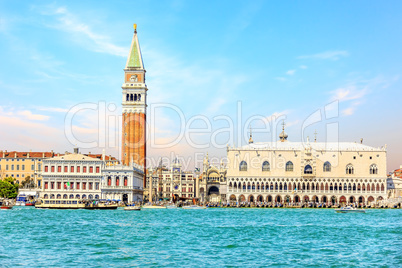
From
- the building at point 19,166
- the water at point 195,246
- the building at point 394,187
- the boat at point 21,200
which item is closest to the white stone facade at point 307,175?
the building at point 394,187

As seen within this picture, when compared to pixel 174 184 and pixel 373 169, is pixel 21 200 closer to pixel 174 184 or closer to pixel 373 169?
pixel 174 184

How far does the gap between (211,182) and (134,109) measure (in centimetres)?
2909

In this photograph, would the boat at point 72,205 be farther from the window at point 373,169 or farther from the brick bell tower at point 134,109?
the window at point 373,169

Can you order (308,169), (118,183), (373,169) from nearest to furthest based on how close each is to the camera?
(118,183) < (308,169) < (373,169)

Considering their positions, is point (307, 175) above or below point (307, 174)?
below

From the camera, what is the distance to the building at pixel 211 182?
12200 centimetres

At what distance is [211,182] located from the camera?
4909 inches

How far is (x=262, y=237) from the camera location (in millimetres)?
35188

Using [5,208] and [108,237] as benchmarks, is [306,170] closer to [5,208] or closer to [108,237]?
[5,208]

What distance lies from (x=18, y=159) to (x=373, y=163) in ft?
234

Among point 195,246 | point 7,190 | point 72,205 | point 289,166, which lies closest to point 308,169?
point 289,166

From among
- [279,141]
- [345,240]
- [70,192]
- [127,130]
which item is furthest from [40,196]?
[345,240]

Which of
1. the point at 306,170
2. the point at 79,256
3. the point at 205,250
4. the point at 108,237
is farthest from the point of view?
the point at 306,170

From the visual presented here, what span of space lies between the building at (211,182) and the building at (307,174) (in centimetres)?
1688
